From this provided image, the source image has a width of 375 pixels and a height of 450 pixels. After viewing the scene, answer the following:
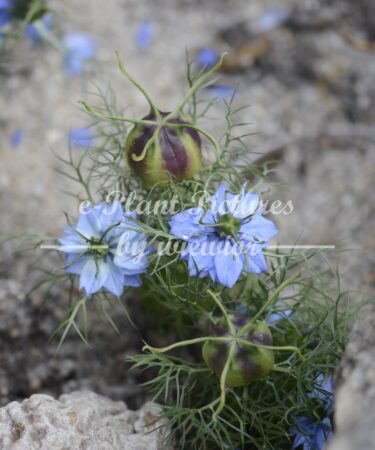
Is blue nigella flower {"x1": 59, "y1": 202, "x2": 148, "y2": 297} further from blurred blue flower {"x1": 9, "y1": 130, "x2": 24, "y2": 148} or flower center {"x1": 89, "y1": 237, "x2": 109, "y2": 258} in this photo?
blurred blue flower {"x1": 9, "y1": 130, "x2": 24, "y2": 148}

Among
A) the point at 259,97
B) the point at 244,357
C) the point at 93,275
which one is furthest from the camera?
the point at 259,97

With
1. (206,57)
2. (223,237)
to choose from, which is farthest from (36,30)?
(223,237)

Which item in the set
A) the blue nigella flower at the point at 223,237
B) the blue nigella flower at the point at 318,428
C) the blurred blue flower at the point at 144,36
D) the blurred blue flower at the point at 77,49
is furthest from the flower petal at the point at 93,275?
the blurred blue flower at the point at 144,36

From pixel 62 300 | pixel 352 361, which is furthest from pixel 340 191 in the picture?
pixel 352 361

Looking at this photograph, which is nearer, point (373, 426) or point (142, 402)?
point (373, 426)

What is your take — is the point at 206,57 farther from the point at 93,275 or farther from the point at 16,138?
the point at 93,275

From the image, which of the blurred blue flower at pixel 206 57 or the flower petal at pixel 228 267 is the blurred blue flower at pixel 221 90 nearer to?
the blurred blue flower at pixel 206 57

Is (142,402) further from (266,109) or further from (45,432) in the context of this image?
(266,109)
